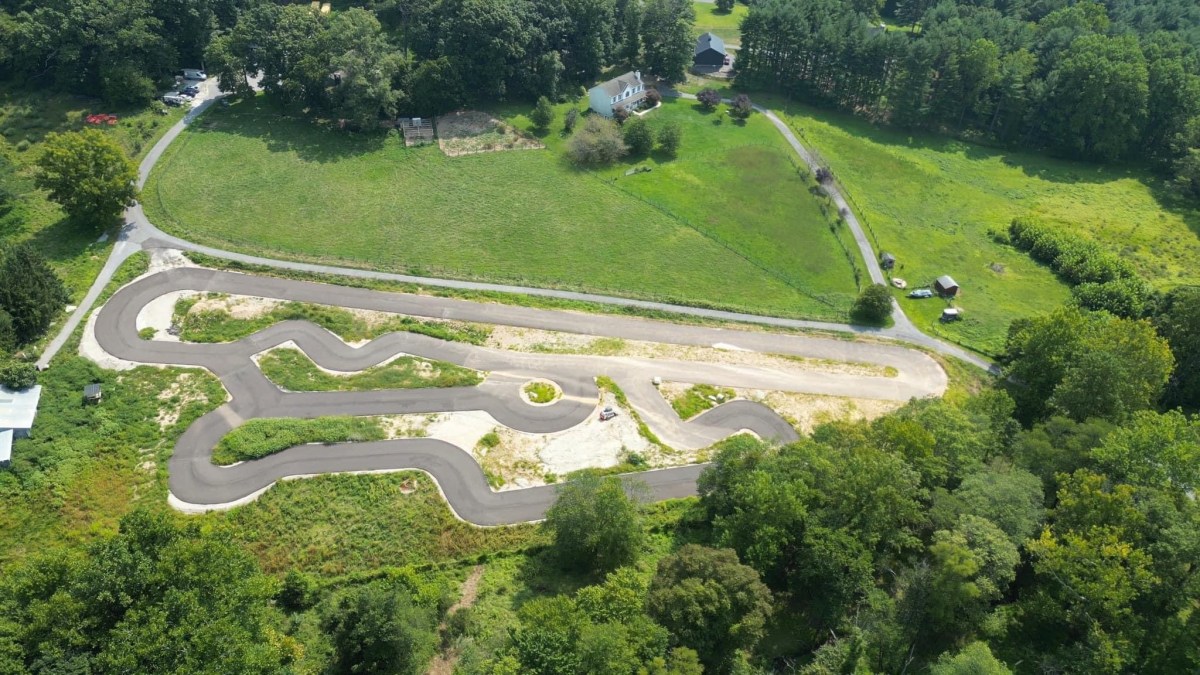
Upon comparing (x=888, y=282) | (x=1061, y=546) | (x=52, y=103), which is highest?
(x=52, y=103)

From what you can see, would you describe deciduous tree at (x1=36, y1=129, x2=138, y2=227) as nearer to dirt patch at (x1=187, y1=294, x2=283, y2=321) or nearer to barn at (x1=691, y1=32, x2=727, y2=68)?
dirt patch at (x1=187, y1=294, x2=283, y2=321)

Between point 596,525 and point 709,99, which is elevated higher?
point 709,99

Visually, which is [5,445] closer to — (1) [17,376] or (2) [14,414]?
(2) [14,414]

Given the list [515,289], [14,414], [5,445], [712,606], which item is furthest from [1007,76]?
[5,445]

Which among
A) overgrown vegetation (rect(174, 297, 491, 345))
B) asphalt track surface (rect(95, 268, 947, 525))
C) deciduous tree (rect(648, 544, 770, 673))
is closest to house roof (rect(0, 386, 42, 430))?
asphalt track surface (rect(95, 268, 947, 525))

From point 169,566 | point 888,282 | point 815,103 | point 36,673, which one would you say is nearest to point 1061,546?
point 888,282

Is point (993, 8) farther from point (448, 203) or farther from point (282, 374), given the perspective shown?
point (282, 374)
